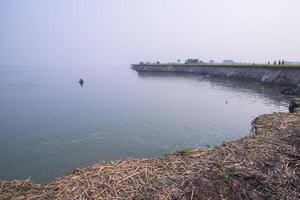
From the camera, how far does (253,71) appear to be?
255ft

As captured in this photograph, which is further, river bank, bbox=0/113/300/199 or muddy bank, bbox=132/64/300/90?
muddy bank, bbox=132/64/300/90

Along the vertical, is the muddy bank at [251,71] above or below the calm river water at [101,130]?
above

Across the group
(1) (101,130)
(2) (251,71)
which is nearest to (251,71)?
(2) (251,71)

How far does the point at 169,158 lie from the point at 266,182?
9.58 ft

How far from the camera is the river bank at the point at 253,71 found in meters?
55.6

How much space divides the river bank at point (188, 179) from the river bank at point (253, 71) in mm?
43820

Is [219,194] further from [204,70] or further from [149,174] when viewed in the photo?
[204,70]

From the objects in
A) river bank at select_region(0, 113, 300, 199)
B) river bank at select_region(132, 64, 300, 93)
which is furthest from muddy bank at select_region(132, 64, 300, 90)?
river bank at select_region(0, 113, 300, 199)

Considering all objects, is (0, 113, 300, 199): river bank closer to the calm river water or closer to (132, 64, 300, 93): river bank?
the calm river water

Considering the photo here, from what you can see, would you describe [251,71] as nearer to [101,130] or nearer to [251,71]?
[251,71]

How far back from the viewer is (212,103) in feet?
134

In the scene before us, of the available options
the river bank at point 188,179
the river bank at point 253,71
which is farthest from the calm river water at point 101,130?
the river bank at point 253,71

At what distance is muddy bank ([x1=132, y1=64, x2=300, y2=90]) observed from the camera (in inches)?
2193

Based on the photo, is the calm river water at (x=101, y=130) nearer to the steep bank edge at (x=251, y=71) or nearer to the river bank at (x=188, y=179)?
the river bank at (x=188, y=179)
